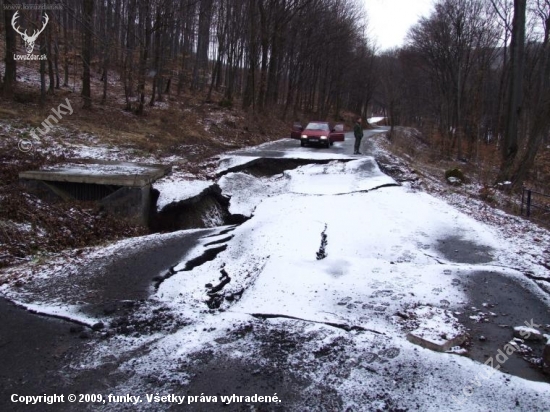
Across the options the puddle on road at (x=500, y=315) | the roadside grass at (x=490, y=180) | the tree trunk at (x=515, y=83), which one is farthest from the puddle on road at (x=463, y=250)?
the tree trunk at (x=515, y=83)

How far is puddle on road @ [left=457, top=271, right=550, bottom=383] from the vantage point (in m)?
5.09

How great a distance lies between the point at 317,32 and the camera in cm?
3700

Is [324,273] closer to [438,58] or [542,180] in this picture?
[542,180]

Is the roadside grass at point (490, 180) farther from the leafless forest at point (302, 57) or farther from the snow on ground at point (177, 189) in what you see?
the snow on ground at point (177, 189)

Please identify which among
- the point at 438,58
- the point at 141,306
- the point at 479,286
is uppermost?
the point at 438,58

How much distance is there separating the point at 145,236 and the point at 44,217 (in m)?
2.20

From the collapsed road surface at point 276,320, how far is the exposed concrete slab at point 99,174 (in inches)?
83.5

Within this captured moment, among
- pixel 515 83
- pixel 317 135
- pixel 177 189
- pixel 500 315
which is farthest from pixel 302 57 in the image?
pixel 500 315

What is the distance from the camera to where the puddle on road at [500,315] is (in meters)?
5.09

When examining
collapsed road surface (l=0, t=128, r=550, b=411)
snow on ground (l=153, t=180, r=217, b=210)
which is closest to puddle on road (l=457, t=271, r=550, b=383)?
collapsed road surface (l=0, t=128, r=550, b=411)

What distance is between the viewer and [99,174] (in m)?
11.4

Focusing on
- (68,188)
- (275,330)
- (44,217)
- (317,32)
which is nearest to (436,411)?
(275,330)

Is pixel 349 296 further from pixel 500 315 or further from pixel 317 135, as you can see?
pixel 317 135

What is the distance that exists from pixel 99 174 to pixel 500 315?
31.8 ft
